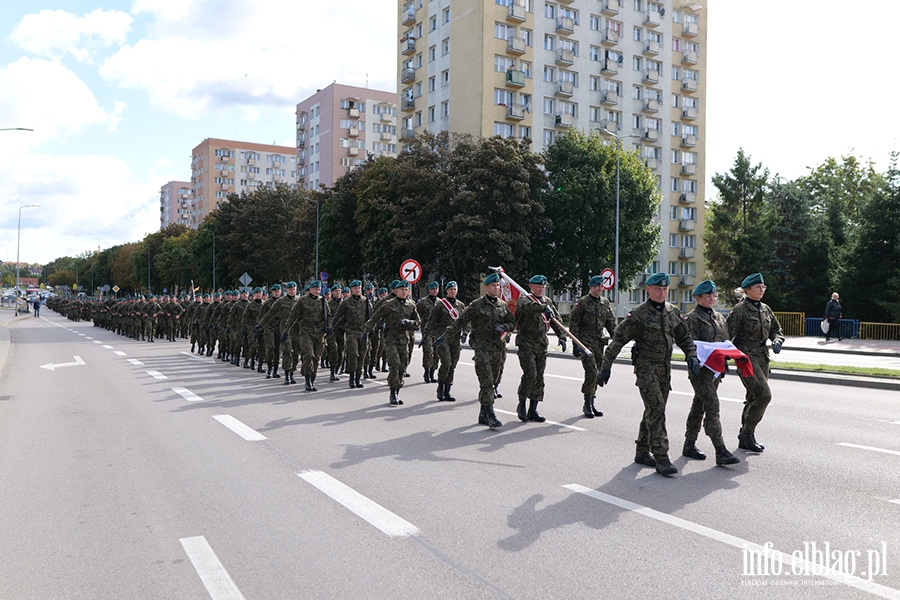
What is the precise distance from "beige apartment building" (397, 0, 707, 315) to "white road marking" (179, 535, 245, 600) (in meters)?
49.6

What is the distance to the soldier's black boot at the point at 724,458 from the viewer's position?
7.12 m

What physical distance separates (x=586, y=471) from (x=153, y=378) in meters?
11.8

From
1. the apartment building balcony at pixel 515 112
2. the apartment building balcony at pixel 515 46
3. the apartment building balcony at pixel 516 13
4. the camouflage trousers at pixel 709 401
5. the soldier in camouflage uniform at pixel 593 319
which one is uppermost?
the apartment building balcony at pixel 516 13

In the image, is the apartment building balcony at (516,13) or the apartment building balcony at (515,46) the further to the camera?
the apartment building balcony at (516,13)

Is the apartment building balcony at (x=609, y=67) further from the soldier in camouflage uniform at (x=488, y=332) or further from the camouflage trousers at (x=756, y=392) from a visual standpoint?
the camouflage trousers at (x=756, y=392)

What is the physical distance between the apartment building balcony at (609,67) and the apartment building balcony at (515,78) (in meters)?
9.65

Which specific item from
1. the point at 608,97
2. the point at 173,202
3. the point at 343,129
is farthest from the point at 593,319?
the point at 173,202

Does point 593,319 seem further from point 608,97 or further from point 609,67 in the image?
point 609,67

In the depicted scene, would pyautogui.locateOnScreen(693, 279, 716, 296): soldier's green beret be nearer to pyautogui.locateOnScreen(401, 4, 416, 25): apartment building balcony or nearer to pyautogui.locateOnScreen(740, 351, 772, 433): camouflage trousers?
pyautogui.locateOnScreen(740, 351, 772, 433): camouflage trousers

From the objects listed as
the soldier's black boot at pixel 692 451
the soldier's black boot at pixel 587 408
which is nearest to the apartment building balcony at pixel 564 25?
the soldier's black boot at pixel 587 408

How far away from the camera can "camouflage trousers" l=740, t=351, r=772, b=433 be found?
7.72m

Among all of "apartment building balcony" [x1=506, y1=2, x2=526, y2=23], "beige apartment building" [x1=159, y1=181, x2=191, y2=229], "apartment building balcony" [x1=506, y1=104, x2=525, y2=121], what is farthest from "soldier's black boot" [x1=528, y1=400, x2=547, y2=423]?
"beige apartment building" [x1=159, y1=181, x2=191, y2=229]

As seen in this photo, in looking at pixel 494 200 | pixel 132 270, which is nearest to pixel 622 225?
pixel 494 200

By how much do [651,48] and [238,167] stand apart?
82.4 meters
